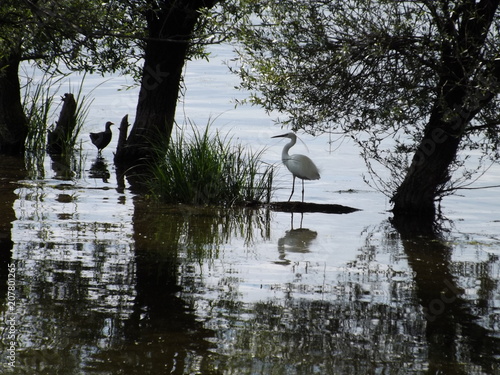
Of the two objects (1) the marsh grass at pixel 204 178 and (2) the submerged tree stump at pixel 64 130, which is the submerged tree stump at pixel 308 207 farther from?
(2) the submerged tree stump at pixel 64 130

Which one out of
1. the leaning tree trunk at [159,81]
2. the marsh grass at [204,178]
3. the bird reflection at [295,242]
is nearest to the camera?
the bird reflection at [295,242]

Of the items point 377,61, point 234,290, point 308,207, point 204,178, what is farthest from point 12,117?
point 234,290

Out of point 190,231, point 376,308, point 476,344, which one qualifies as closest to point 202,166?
point 190,231

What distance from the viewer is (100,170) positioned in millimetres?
15438

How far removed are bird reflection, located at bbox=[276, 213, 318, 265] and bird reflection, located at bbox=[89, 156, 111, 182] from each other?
5.29 metres

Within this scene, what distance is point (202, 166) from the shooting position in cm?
1148

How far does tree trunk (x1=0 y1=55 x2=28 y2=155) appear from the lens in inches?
597

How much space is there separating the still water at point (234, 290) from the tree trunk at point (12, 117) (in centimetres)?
393

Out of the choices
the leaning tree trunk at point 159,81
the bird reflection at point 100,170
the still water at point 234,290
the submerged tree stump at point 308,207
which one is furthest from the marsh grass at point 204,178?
the leaning tree trunk at point 159,81

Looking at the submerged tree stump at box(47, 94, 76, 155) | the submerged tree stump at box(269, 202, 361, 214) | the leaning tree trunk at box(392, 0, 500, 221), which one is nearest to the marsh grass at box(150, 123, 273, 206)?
the submerged tree stump at box(269, 202, 361, 214)

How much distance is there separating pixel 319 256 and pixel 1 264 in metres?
3.24

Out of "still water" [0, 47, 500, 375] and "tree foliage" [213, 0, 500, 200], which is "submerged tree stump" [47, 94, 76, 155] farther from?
"tree foliage" [213, 0, 500, 200]

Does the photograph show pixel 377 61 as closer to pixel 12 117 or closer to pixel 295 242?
pixel 295 242

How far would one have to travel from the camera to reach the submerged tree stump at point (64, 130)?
1709cm
